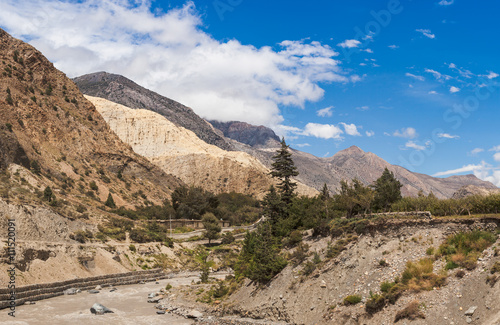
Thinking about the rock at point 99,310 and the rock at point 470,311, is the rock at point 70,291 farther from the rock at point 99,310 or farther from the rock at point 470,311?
the rock at point 470,311

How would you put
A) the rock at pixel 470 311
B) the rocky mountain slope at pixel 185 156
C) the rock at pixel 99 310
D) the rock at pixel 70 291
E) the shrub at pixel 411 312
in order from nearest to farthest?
the rock at pixel 470 311 → the shrub at pixel 411 312 → the rock at pixel 99 310 → the rock at pixel 70 291 → the rocky mountain slope at pixel 185 156

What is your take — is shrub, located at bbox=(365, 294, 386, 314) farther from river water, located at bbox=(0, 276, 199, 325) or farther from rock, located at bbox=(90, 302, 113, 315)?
rock, located at bbox=(90, 302, 113, 315)

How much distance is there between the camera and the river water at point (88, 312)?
103 ft

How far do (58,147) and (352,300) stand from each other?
84.5 m

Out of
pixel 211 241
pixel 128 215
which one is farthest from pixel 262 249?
pixel 128 215

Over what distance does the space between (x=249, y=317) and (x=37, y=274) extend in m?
25.3

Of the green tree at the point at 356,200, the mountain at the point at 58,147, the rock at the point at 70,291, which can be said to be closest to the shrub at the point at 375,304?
the green tree at the point at 356,200

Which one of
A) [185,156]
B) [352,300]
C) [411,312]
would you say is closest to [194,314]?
[352,300]

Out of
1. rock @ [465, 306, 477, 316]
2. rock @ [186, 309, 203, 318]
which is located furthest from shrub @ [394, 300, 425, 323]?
rock @ [186, 309, 203, 318]

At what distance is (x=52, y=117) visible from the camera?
95.8 m

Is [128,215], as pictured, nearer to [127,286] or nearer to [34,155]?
[34,155]

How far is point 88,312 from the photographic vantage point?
34.6 metres

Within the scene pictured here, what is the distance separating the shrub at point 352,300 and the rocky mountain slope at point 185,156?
4839 inches

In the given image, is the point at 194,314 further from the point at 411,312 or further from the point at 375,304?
the point at 411,312
